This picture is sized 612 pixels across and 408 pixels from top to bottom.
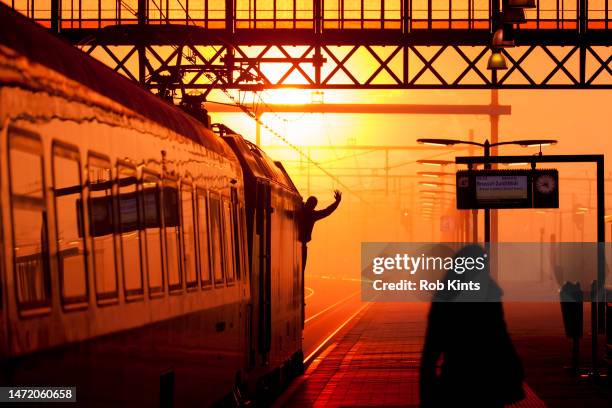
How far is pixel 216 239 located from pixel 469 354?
416cm

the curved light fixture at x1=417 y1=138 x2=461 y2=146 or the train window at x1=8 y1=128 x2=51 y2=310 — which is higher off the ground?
the curved light fixture at x1=417 y1=138 x2=461 y2=146

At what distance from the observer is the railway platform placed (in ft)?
59.7

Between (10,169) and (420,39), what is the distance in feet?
70.8

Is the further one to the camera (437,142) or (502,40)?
(437,142)

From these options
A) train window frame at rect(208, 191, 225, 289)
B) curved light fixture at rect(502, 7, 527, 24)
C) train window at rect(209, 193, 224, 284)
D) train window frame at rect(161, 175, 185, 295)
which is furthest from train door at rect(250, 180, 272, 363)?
train window frame at rect(161, 175, 185, 295)

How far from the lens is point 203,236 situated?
12.0 m

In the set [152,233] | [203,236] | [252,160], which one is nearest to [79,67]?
[152,233]

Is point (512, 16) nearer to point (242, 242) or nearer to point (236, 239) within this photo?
point (242, 242)

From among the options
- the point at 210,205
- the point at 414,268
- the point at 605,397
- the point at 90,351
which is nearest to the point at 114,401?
the point at 90,351

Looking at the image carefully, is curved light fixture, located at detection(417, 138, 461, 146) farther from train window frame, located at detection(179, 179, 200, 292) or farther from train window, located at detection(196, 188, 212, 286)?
train window frame, located at detection(179, 179, 200, 292)

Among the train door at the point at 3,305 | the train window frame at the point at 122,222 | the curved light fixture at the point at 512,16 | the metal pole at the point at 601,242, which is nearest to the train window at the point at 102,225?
the train window frame at the point at 122,222

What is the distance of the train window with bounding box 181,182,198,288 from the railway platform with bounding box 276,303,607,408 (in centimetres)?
649

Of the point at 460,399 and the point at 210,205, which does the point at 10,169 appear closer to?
the point at 460,399

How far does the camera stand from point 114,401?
8125mm
